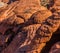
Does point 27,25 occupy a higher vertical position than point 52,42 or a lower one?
lower

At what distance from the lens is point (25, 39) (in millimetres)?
29172

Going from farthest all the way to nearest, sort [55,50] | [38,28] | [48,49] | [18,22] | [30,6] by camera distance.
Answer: [30,6], [18,22], [38,28], [48,49], [55,50]

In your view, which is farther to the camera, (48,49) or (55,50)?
(48,49)

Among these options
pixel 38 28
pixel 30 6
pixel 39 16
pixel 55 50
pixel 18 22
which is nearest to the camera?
pixel 55 50

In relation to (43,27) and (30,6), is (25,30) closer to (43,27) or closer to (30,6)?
(43,27)

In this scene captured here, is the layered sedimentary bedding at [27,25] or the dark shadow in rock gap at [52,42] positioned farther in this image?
the layered sedimentary bedding at [27,25]

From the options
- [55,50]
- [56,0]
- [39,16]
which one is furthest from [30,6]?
[55,50]

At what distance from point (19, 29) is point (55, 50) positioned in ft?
30.0

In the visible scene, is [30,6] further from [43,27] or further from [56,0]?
[43,27]

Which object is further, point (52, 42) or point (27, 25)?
point (27, 25)

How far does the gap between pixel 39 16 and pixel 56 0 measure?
23.1 ft

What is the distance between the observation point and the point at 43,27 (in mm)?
27969

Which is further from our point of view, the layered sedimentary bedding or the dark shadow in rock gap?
the layered sedimentary bedding

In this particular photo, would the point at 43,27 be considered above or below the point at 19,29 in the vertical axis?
above
